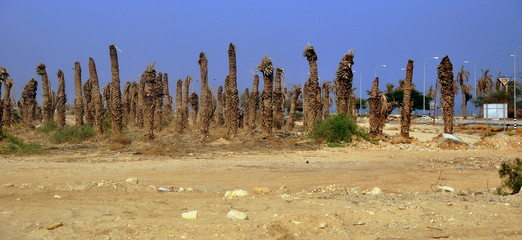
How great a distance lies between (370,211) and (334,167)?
9.90m

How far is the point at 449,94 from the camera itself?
31281 millimetres

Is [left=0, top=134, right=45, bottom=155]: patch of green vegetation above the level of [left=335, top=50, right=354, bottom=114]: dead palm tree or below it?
below

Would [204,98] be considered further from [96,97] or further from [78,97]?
[78,97]

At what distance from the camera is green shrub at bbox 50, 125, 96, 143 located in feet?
100.0

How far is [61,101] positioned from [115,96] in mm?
14325

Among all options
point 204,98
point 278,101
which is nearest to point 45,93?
point 204,98

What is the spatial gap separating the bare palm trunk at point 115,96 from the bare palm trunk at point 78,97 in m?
7.06

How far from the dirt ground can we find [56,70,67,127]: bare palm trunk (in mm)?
22806

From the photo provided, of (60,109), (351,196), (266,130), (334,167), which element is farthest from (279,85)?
(351,196)

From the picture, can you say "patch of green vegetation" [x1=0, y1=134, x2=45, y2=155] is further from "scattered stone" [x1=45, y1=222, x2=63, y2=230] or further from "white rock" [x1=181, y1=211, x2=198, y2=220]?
"white rock" [x1=181, y1=211, x2=198, y2=220]

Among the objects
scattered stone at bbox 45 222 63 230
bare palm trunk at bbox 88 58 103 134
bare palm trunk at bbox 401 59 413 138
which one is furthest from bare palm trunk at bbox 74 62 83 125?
scattered stone at bbox 45 222 63 230

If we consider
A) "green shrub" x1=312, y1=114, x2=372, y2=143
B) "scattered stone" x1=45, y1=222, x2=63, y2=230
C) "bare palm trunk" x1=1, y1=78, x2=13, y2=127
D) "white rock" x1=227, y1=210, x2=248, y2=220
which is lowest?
"scattered stone" x1=45, y1=222, x2=63, y2=230

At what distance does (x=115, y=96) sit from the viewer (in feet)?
103

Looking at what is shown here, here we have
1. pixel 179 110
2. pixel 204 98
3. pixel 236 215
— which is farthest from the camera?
pixel 179 110
